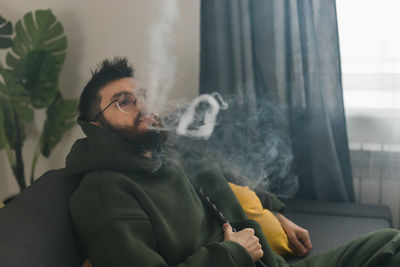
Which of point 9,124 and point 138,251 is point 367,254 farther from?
point 9,124

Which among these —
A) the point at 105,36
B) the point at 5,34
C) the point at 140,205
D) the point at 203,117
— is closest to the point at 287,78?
the point at 203,117

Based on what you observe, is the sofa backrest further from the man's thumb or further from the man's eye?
the man's thumb

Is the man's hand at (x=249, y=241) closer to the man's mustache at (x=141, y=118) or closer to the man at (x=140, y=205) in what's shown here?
the man at (x=140, y=205)

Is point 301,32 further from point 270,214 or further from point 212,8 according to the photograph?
point 270,214

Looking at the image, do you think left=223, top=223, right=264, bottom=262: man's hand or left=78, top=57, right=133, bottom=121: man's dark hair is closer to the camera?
left=223, top=223, right=264, bottom=262: man's hand

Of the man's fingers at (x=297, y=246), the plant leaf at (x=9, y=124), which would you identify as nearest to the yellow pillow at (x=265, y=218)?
the man's fingers at (x=297, y=246)

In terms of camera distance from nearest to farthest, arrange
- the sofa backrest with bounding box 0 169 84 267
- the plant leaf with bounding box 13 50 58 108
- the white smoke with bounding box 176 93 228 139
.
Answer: the sofa backrest with bounding box 0 169 84 267, the white smoke with bounding box 176 93 228 139, the plant leaf with bounding box 13 50 58 108

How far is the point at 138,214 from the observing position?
127cm

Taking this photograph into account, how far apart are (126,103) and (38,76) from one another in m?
1.30

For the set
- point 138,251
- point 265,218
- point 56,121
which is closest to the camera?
point 138,251

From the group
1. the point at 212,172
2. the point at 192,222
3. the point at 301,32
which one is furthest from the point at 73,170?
the point at 301,32

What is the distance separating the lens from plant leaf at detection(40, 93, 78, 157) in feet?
8.84

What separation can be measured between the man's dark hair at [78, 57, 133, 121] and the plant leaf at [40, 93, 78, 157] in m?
1.24

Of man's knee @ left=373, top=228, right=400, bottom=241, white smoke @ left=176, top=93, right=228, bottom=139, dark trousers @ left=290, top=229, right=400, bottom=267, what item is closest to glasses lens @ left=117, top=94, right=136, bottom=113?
white smoke @ left=176, top=93, right=228, bottom=139
